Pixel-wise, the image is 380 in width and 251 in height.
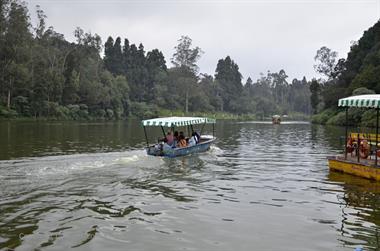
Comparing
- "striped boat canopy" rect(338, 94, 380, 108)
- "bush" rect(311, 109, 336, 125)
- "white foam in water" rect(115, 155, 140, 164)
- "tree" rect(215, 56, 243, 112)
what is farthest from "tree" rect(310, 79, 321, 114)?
"striped boat canopy" rect(338, 94, 380, 108)

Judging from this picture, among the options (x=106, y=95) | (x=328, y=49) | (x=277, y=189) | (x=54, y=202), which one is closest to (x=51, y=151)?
(x=54, y=202)

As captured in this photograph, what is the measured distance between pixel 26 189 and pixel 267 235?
25.9 ft

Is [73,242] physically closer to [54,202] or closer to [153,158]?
[54,202]

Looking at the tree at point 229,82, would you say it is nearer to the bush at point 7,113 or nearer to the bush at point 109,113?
the bush at point 109,113

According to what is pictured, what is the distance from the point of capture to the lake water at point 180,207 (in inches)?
332

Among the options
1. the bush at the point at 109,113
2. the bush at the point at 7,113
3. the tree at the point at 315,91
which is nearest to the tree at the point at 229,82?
the tree at the point at 315,91

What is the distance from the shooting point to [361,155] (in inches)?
706

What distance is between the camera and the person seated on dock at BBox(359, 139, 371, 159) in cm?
1758

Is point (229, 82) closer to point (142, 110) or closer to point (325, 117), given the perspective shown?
point (142, 110)

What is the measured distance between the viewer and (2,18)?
63469mm

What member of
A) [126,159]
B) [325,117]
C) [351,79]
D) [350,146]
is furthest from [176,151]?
[351,79]

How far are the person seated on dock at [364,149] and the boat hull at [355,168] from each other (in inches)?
38.3

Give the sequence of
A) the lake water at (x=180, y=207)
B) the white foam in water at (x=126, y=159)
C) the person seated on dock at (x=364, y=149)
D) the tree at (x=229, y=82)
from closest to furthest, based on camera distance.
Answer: the lake water at (x=180, y=207)
the person seated on dock at (x=364, y=149)
the white foam in water at (x=126, y=159)
the tree at (x=229, y=82)

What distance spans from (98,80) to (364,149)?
2934 inches
